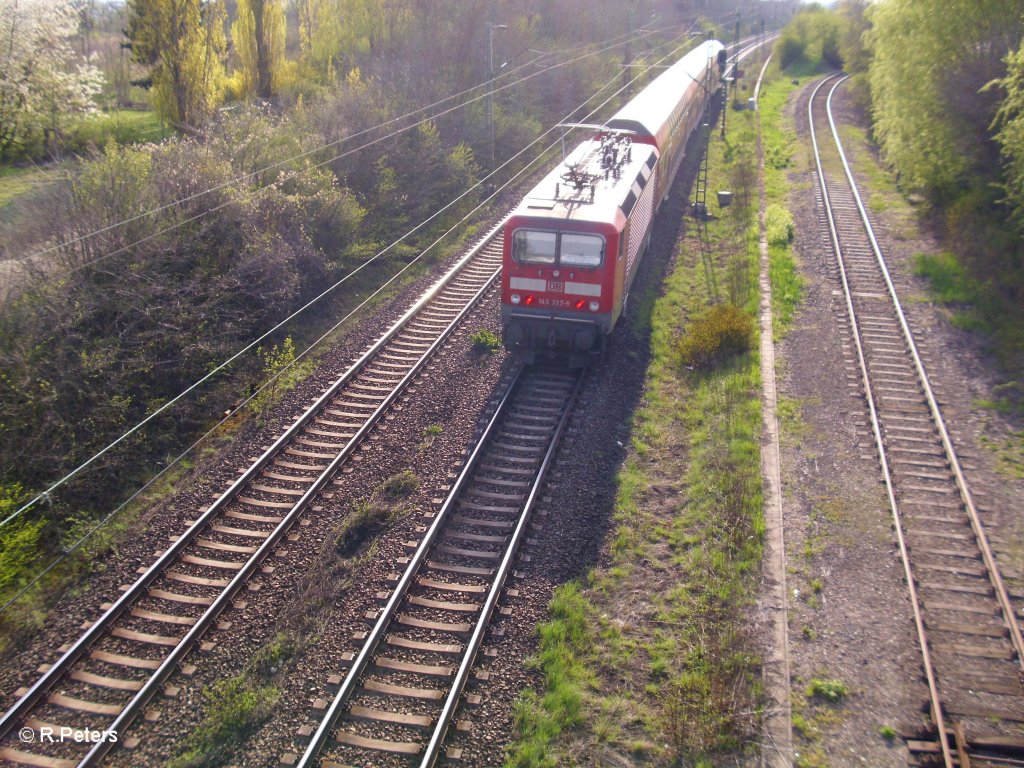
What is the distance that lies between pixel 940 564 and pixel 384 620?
6.78 meters

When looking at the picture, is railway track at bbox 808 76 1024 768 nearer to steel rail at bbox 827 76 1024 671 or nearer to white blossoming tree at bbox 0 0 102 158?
steel rail at bbox 827 76 1024 671

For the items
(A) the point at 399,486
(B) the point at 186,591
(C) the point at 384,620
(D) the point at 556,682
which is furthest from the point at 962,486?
(B) the point at 186,591

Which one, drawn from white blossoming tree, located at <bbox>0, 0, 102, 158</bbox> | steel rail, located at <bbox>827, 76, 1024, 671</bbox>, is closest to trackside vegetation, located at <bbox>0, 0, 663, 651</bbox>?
white blossoming tree, located at <bbox>0, 0, 102, 158</bbox>

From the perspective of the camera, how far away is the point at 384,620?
7.52 metres

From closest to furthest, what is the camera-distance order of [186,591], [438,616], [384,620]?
[384,620] < [438,616] < [186,591]

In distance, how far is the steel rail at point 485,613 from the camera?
627cm

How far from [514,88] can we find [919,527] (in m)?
28.6

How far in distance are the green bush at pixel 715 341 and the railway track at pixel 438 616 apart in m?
3.32

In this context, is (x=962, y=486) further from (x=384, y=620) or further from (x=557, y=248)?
(x=384, y=620)

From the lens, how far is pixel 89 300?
12.2 metres

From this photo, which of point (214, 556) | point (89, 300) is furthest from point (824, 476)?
point (89, 300)

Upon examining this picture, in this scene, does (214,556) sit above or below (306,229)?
below

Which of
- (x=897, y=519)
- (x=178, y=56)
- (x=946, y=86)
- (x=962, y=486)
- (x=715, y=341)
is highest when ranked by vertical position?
(x=178, y=56)

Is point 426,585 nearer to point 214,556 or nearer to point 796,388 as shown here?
point 214,556
